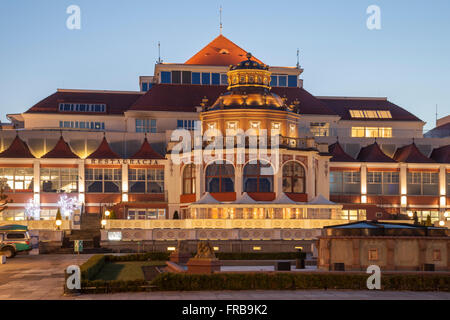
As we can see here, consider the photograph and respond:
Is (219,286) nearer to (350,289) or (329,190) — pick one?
(350,289)

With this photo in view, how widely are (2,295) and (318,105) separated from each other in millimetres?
67682

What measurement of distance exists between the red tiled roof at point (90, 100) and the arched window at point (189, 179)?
19.8 m

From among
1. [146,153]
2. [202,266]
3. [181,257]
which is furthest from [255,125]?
[202,266]

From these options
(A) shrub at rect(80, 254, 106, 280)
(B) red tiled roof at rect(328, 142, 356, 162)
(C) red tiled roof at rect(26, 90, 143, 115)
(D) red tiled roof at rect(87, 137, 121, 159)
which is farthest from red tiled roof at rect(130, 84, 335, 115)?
(A) shrub at rect(80, 254, 106, 280)

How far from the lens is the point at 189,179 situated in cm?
8219

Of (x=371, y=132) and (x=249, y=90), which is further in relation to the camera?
(x=371, y=132)

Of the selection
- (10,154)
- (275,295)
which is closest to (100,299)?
(275,295)

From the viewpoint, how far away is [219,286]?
39.1 metres

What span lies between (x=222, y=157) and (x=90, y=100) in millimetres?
27645

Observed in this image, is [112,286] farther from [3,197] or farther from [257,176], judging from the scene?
[257,176]

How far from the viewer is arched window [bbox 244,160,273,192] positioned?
78.8 m

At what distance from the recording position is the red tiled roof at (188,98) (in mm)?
96812

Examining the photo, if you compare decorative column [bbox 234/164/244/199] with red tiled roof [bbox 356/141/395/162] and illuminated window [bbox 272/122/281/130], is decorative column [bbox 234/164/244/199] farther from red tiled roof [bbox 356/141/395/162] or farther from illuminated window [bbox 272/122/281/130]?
red tiled roof [bbox 356/141/395/162]

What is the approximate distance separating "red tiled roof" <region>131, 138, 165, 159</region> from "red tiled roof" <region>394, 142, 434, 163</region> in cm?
2717
